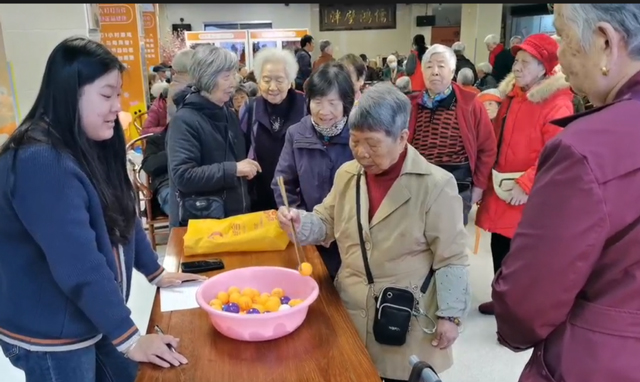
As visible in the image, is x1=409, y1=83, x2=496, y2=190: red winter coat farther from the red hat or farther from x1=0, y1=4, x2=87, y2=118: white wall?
x1=0, y1=4, x2=87, y2=118: white wall

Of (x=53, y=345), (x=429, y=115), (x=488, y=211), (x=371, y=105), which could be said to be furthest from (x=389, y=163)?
(x=488, y=211)

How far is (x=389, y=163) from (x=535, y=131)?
136 centimetres

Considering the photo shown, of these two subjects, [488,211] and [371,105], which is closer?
[371,105]

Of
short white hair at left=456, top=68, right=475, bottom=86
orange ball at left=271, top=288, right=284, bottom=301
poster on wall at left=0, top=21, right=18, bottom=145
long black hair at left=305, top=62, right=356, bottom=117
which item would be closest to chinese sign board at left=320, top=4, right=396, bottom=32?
short white hair at left=456, top=68, right=475, bottom=86

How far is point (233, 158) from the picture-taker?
2.34 m

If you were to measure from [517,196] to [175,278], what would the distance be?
186 cm

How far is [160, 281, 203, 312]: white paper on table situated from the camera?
4.82 feet

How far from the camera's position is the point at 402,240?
4.87 feet

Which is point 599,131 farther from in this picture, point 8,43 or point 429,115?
point 8,43

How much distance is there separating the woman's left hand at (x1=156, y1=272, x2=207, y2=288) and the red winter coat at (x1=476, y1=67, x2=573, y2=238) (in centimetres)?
170

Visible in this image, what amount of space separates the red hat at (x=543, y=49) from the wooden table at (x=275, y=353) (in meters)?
1.75

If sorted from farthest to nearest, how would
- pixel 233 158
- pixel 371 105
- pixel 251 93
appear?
pixel 251 93
pixel 233 158
pixel 371 105

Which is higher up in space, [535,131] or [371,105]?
[371,105]

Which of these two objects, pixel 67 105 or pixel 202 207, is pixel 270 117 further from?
pixel 67 105
